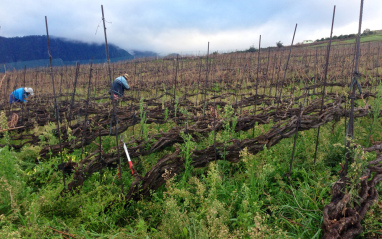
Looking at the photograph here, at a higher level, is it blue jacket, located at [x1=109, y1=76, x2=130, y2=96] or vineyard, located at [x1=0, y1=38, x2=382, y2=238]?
blue jacket, located at [x1=109, y1=76, x2=130, y2=96]

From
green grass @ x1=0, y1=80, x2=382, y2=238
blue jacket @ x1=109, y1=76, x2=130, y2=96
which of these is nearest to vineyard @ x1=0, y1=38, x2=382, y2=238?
green grass @ x1=0, y1=80, x2=382, y2=238

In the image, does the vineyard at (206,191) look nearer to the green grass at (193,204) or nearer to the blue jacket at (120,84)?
the green grass at (193,204)

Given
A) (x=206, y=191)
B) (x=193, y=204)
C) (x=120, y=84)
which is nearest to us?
(x=193, y=204)

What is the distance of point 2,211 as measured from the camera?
2072mm

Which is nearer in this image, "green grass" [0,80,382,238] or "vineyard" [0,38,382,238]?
"vineyard" [0,38,382,238]

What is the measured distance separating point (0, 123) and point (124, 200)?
2071mm

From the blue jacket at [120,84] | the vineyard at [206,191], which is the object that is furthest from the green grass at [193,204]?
the blue jacket at [120,84]

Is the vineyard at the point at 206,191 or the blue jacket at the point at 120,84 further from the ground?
the blue jacket at the point at 120,84

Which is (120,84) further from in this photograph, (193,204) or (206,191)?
(193,204)

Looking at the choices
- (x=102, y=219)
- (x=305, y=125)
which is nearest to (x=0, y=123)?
(x=102, y=219)

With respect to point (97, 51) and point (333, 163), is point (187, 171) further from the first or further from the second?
point (97, 51)

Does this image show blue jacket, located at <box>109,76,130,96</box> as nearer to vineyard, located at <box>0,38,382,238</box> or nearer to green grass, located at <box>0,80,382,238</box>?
vineyard, located at <box>0,38,382,238</box>

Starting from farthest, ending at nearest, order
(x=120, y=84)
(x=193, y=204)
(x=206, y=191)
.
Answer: (x=120, y=84) < (x=206, y=191) < (x=193, y=204)

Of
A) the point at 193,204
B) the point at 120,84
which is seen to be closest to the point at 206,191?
the point at 193,204
